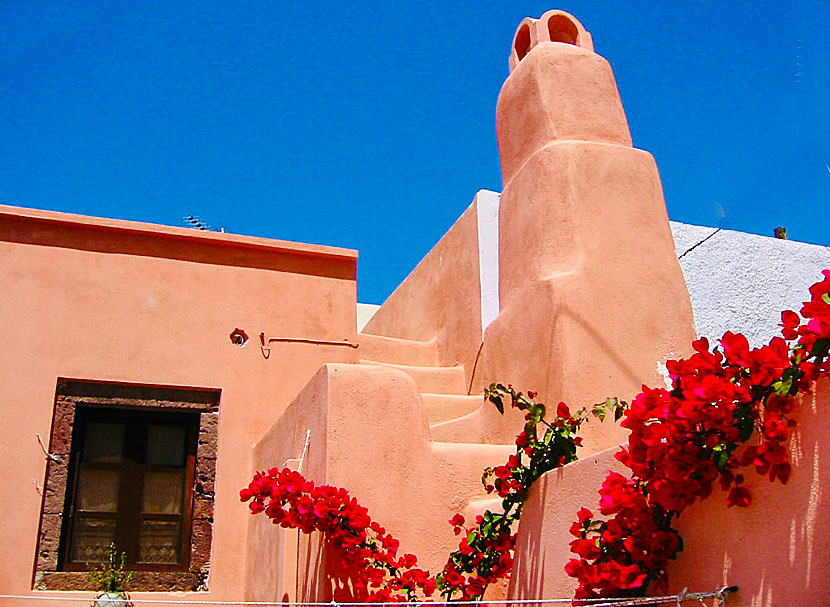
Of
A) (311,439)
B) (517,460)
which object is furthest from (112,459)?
(517,460)

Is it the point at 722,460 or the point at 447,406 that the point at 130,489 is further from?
the point at 722,460

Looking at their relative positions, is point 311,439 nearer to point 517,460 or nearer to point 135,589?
point 517,460

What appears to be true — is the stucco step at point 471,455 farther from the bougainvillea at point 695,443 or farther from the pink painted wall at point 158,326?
the pink painted wall at point 158,326

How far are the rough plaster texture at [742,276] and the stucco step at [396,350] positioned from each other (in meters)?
2.71

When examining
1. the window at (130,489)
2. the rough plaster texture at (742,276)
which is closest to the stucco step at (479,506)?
the window at (130,489)

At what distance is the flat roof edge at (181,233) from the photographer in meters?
7.45

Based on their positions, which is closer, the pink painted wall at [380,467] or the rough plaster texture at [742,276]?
the pink painted wall at [380,467]

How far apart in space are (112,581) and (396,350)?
12.2 ft

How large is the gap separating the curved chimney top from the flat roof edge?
2.37 m

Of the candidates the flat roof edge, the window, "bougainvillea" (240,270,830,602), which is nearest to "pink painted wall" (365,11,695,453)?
the flat roof edge

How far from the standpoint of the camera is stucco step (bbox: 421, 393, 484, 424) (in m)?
7.37

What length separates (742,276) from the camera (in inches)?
374

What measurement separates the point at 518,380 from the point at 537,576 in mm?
2522

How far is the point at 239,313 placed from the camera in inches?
308
